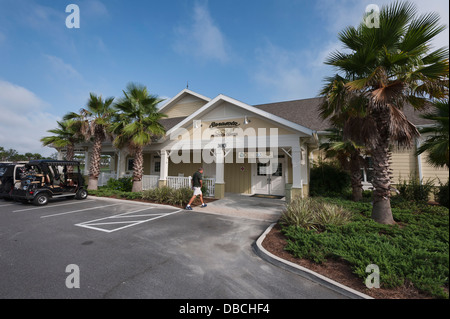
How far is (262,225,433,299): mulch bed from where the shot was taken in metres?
2.80

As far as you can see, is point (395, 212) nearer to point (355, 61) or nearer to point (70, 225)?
point (355, 61)

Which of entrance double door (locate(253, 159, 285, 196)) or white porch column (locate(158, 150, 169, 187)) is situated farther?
entrance double door (locate(253, 159, 285, 196))

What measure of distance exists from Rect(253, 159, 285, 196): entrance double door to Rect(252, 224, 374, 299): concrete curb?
8.26 meters

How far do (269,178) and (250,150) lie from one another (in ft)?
7.50

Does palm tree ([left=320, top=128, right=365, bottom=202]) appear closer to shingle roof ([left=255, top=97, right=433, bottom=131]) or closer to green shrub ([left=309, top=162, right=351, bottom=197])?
green shrub ([left=309, top=162, right=351, bottom=197])

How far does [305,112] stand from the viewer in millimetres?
15031

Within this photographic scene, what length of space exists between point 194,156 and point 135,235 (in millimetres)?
10280

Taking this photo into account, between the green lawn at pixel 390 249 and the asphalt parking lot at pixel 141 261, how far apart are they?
0.90m

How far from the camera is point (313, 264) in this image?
369 centimetres

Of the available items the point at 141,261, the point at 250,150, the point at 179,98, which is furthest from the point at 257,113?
the point at 179,98

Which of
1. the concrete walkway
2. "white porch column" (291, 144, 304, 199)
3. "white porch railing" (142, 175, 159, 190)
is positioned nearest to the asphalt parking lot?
the concrete walkway

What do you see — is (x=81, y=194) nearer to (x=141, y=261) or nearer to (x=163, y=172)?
(x=163, y=172)
